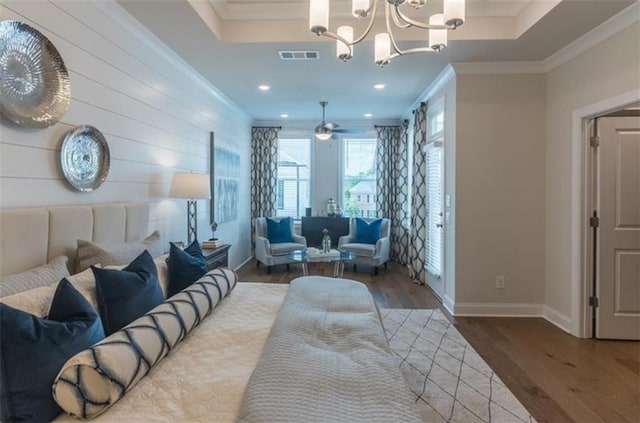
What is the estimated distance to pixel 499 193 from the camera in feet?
13.0

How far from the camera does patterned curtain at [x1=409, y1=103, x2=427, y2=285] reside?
5.29 meters

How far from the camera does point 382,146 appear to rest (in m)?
7.13

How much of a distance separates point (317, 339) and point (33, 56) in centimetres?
211

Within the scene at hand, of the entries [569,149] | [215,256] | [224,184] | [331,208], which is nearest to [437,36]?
[569,149]

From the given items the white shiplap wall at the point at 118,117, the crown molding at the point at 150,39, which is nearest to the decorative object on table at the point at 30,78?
the white shiplap wall at the point at 118,117

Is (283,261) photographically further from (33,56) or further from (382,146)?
(33,56)

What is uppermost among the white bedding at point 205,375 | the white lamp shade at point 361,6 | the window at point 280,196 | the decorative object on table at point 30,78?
the white lamp shade at point 361,6

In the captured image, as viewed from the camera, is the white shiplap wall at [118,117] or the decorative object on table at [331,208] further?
the decorative object on table at [331,208]

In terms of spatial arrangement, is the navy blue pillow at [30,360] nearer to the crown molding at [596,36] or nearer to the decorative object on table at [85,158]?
the decorative object on table at [85,158]

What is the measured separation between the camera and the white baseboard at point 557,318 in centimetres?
354

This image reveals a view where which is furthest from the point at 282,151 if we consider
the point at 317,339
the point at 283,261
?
the point at 317,339

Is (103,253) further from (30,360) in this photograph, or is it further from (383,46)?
(383,46)

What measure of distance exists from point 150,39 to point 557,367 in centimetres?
436

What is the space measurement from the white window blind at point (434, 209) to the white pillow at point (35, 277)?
403 centimetres
